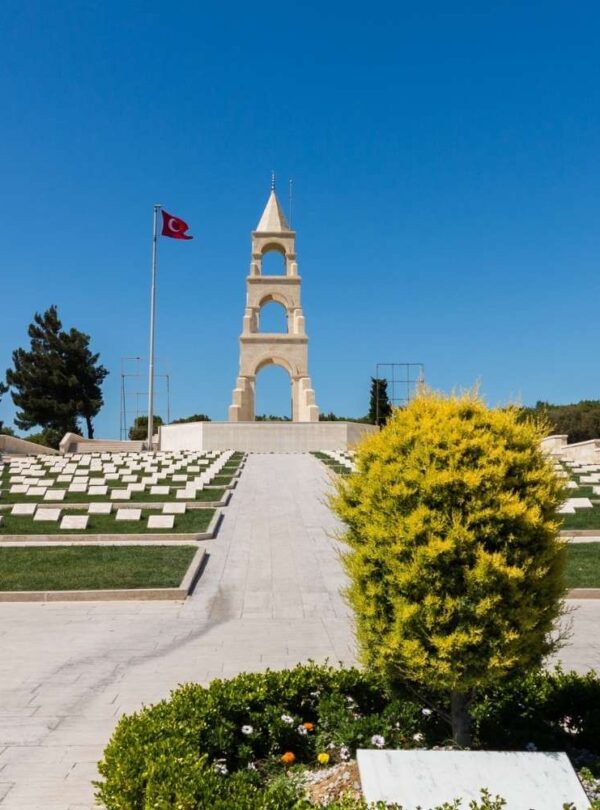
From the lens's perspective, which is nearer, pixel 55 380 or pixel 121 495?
pixel 121 495

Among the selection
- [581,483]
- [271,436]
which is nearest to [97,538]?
[581,483]

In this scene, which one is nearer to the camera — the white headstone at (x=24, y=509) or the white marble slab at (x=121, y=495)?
the white headstone at (x=24, y=509)

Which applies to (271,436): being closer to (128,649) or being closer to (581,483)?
(581,483)

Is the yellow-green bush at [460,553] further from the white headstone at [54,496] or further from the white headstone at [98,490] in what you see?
the white headstone at [98,490]

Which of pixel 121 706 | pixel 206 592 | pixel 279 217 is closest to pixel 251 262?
pixel 279 217

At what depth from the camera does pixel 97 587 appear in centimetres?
994

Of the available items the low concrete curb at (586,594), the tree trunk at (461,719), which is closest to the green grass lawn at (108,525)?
the low concrete curb at (586,594)

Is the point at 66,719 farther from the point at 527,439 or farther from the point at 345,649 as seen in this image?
the point at 527,439

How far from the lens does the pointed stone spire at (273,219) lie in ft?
183

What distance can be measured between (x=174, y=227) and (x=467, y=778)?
46.5 m

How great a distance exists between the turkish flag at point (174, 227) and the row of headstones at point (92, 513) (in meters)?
32.3

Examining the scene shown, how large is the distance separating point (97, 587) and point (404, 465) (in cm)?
715

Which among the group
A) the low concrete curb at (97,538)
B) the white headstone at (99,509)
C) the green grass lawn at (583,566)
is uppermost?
the white headstone at (99,509)

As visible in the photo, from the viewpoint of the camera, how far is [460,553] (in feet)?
13.2
